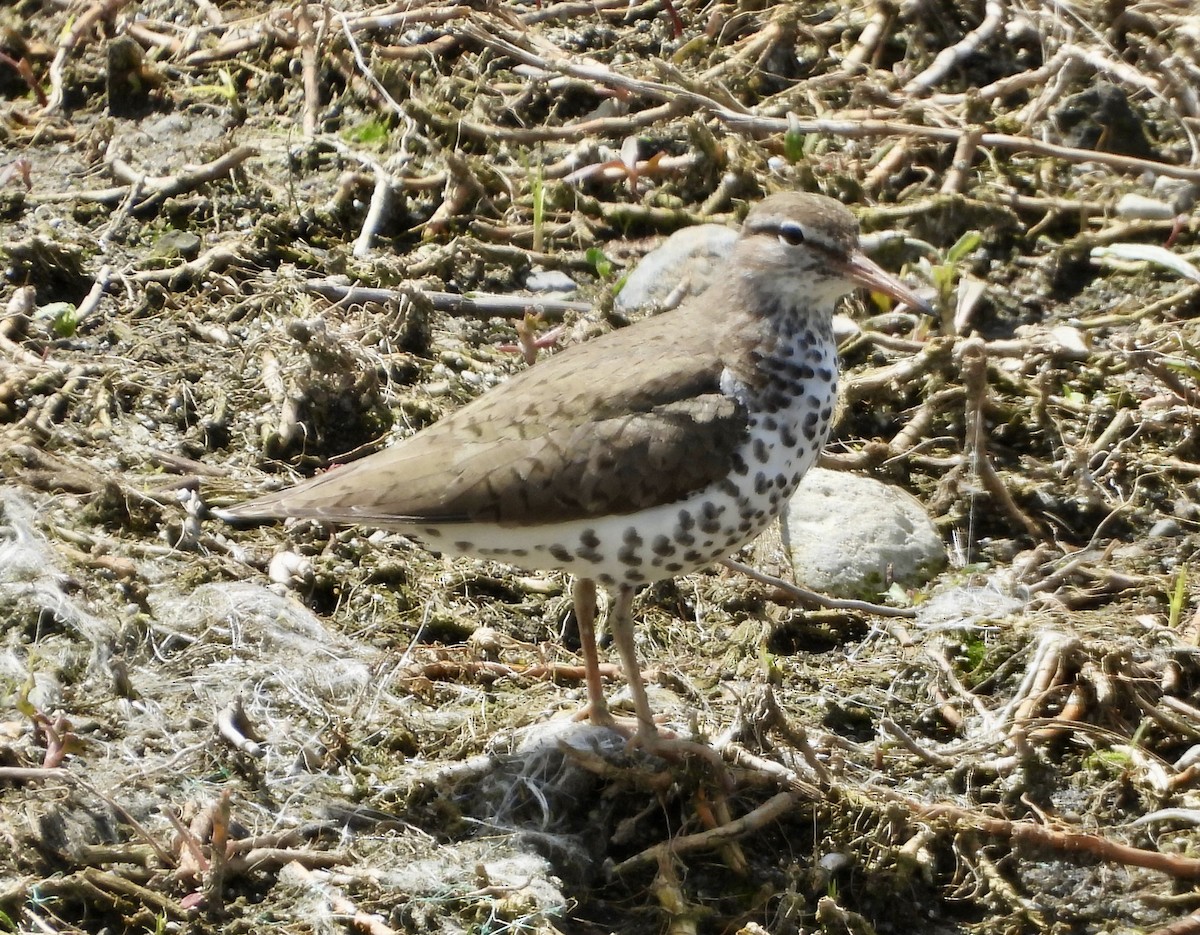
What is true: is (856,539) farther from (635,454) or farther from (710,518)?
(635,454)

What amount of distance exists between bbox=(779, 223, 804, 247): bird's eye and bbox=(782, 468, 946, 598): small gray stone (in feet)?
4.13

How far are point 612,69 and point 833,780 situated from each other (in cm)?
456

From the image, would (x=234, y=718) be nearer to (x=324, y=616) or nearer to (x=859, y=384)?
(x=324, y=616)

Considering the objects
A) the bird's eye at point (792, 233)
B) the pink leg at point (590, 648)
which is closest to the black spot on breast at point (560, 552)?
the pink leg at point (590, 648)

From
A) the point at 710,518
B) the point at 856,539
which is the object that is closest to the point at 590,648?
the point at 710,518

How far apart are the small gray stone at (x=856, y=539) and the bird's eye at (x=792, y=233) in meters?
1.26

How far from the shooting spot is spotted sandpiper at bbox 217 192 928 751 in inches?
188

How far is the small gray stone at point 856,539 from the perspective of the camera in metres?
5.89

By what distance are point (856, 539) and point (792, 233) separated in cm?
133

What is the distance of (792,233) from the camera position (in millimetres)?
5207

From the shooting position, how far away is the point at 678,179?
7.76 metres

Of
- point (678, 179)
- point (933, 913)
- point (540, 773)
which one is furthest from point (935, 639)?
point (678, 179)

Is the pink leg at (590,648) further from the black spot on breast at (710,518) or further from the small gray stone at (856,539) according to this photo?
the small gray stone at (856,539)

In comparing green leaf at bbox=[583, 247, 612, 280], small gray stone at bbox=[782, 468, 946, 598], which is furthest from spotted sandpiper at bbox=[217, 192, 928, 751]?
green leaf at bbox=[583, 247, 612, 280]
